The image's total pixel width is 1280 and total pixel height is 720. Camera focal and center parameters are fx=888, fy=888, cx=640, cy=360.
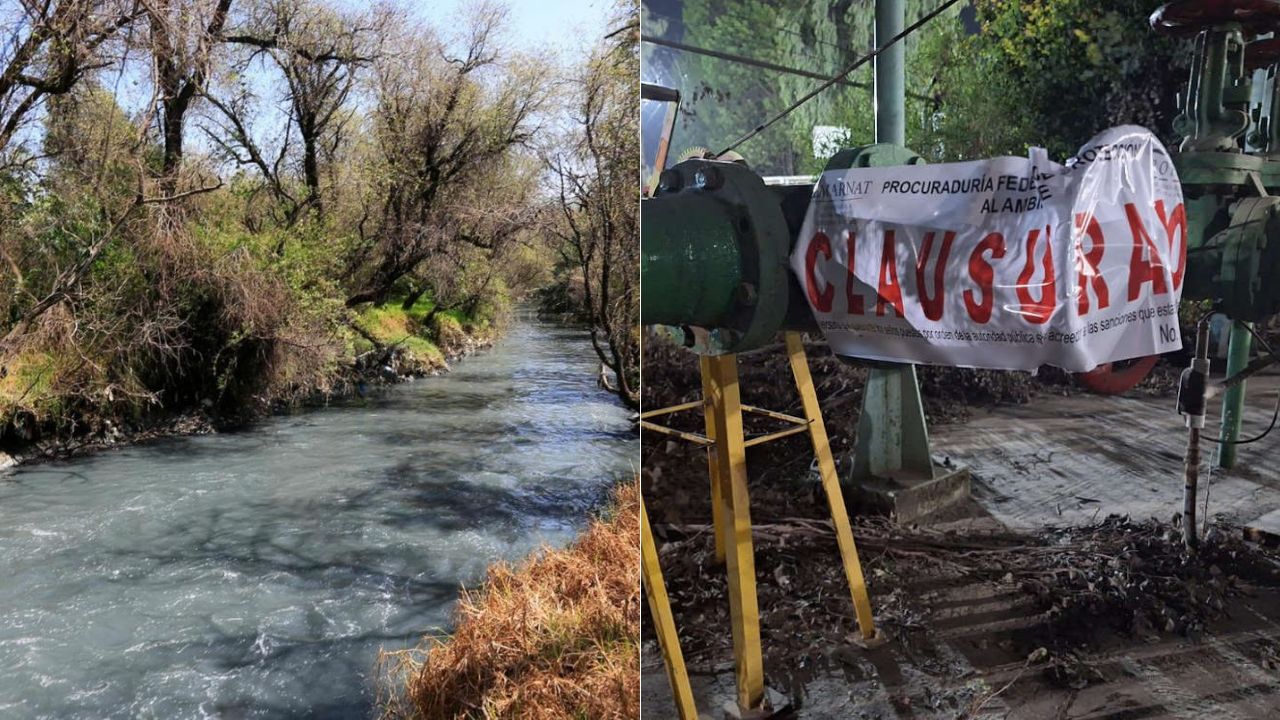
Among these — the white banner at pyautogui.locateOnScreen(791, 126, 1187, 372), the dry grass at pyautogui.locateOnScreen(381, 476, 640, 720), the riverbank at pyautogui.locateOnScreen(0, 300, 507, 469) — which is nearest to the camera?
the white banner at pyautogui.locateOnScreen(791, 126, 1187, 372)

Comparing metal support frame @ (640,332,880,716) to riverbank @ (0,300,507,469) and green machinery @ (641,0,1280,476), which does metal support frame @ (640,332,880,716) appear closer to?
green machinery @ (641,0,1280,476)

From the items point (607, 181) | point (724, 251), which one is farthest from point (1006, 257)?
point (607, 181)

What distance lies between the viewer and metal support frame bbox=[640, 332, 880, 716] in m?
1.01

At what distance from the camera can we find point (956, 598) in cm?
112

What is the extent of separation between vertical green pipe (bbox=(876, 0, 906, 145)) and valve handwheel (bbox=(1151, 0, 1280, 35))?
285 millimetres

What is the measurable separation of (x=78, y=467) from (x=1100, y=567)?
550 cm

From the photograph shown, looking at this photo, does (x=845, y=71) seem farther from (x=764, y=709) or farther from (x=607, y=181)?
(x=607, y=181)

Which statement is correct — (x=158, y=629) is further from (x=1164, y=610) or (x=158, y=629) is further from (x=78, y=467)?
(x=1164, y=610)

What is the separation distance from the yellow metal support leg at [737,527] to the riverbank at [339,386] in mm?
5277

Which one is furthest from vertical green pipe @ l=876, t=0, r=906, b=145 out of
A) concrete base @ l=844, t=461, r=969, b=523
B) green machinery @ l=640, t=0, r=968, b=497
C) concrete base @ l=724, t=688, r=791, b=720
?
concrete base @ l=724, t=688, r=791, b=720

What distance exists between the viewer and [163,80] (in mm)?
5512

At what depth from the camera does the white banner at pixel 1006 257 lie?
2.47 ft

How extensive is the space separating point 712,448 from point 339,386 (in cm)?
670

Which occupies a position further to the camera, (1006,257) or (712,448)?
(712,448)
